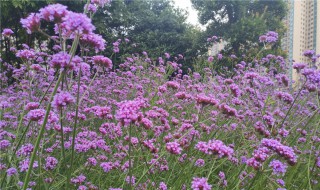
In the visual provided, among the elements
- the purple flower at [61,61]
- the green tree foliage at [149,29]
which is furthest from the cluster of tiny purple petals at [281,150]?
→ the green tree foliage at [149,29]

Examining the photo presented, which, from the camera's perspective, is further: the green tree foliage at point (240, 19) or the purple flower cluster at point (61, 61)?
the green tree foliage at point (240, 19)

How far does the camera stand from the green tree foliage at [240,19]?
1741 centimetres

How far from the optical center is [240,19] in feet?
60.2

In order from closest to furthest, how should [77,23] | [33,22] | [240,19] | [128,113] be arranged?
1. [77,23]
2. [33,22]
3. [128,113]
4. [240,19]

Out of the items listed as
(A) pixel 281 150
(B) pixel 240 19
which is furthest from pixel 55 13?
(B) pixel 240 19

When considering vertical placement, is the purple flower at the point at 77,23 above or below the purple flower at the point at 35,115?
above

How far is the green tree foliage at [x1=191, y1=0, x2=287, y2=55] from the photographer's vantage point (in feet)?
57.1

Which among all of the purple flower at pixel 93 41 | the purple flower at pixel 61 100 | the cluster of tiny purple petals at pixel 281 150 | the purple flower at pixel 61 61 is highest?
the purple flower at pixel 93 41

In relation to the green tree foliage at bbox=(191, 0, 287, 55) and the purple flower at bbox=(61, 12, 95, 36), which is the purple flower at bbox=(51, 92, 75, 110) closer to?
the purple flower at bbox=(61, 12, 95, 36)

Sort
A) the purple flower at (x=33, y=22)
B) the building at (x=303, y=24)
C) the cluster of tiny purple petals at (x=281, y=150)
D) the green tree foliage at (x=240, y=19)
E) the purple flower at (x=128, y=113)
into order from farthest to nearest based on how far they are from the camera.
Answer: the green tree foliage at (x=240, y=19) → the building at (x=303, y=24) → the cluster of tiny purple petals at (x=281, y=150) → the purple flower at (x=128, y=113) → the purple flower at (x=33, y=22)

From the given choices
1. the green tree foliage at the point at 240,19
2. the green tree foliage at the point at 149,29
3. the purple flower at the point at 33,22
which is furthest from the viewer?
the green tree foliage at the point at 240,19

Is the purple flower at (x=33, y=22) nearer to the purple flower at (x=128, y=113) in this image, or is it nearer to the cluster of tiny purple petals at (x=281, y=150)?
the purple flower at (x=128, y=113)

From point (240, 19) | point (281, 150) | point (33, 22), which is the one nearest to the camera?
point (33, 22)

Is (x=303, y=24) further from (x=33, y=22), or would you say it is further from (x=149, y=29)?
(x=33, y=22)
